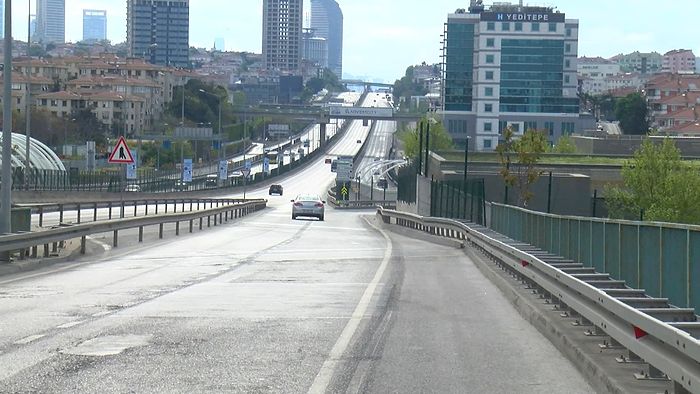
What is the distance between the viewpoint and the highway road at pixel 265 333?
10555 millimetres

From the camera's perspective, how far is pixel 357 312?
16.1 m

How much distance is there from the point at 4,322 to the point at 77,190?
6192 centimetres

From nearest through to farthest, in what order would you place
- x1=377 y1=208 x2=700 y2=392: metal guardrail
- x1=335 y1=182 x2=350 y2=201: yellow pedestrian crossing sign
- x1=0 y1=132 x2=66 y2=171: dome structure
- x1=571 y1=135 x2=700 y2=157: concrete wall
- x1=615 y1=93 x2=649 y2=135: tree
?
x1=377 y1=208 x2=700 y2=392: metal guardrail < x1=0 y1=132 x2=66 y2=171: dome structure < x1=571 y1=135 x2=700 y2=157: concrete wall < x1=335 y1=182 x2=350 y2=201: yellow pedestrian crossing sign < x1=615 y1=93 x2=649 y2=135: tree

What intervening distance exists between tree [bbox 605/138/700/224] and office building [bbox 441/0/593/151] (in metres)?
73.7

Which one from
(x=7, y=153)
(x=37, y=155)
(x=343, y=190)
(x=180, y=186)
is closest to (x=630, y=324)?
(x=7, y=153)

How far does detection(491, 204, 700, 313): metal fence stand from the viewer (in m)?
12.5

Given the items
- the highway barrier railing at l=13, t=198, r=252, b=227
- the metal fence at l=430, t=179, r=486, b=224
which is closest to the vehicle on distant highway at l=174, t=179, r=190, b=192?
the highway barrier railing at l=13, t=198, r=252, b=227

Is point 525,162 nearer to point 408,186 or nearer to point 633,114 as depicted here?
point 408,186

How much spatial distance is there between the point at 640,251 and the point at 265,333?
470 centimetres

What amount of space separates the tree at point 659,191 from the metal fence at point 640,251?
51452 millimetres

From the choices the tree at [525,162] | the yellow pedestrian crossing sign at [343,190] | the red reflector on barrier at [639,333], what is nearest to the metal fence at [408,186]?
the tree at [525,162]

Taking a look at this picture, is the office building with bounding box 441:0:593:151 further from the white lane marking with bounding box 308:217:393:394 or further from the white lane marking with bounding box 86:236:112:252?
the white lane marking with bounding box 308:217:393:394

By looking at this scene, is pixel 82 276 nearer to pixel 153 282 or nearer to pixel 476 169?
pixel 153 282

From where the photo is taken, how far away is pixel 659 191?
248 feet
